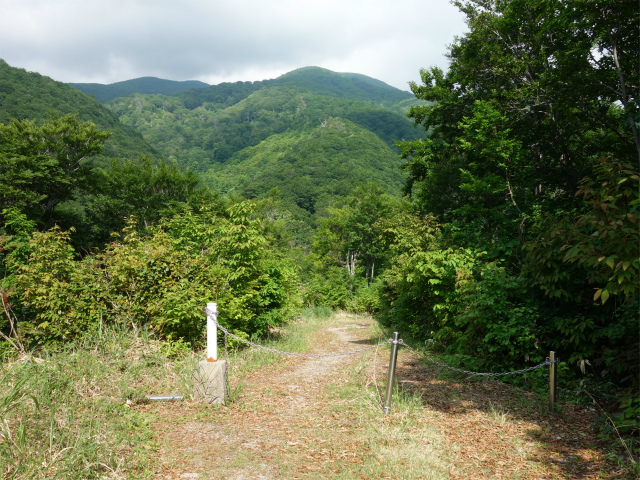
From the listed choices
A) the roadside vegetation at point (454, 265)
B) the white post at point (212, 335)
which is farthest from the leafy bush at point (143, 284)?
the white post at point (212, 335)

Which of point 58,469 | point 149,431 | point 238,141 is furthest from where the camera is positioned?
point 238,141

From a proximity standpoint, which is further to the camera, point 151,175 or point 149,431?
point 151,175

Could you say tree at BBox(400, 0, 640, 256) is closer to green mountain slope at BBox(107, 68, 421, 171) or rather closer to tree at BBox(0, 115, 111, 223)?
tree at BBox(0, 115, 111, 223)

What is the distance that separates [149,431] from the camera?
15.8 ft

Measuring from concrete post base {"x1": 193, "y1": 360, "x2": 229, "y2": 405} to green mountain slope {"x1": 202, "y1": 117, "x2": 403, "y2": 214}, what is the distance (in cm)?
6283

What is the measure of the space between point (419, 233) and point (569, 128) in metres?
6.94

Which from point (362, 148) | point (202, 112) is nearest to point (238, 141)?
point (202, 112)

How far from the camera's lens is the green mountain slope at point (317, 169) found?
7875 cm

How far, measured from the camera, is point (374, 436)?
15.7 ft

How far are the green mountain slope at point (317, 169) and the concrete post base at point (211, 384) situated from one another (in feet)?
206

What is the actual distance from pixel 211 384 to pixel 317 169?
83.3 meters

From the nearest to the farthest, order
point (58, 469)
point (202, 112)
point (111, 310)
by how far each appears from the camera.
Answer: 1. point (58, 469)
2. point (111, 310)
3. point (202, 112)

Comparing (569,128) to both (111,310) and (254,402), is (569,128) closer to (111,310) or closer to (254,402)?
(254,402)

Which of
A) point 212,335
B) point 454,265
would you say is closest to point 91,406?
point 212,335
